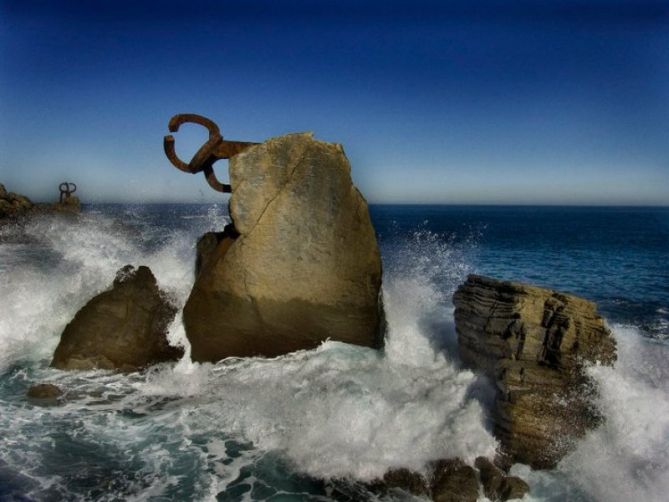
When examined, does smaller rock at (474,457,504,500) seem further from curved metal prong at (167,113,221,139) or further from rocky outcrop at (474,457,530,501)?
curved metal prong at (167,113,221,139)

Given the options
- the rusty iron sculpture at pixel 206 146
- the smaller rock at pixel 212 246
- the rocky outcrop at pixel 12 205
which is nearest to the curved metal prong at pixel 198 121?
the rusty iron sculpture at pixel 206 146

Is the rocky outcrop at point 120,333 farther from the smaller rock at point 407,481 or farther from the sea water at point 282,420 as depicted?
the smaller rock at point 407,481

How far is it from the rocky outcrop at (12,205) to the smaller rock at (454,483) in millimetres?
39237

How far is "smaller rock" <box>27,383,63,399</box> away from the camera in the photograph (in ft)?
25.2

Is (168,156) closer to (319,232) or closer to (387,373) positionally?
(319,232)

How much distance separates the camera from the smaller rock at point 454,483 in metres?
5.23

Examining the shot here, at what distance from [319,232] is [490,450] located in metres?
4.47

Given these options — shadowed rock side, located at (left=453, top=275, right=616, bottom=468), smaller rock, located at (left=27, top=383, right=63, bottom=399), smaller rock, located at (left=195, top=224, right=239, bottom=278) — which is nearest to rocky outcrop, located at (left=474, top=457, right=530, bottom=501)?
shadowed rock side, located at (left=453, top=275, right=616, bottom=468)

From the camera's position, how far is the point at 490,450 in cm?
589

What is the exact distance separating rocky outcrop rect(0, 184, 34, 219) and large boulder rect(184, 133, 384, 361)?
34.6 m

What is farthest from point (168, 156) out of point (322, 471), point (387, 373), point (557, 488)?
point (557, 488)

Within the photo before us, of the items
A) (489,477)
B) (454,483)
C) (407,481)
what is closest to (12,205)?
(407,481)

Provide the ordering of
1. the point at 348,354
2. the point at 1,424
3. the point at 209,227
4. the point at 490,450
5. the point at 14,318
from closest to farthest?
the point at 490,450
the point at 1,424
the point at 348,354
the point at 14,318
the point at 209,227

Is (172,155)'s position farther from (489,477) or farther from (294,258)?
(489,477)
